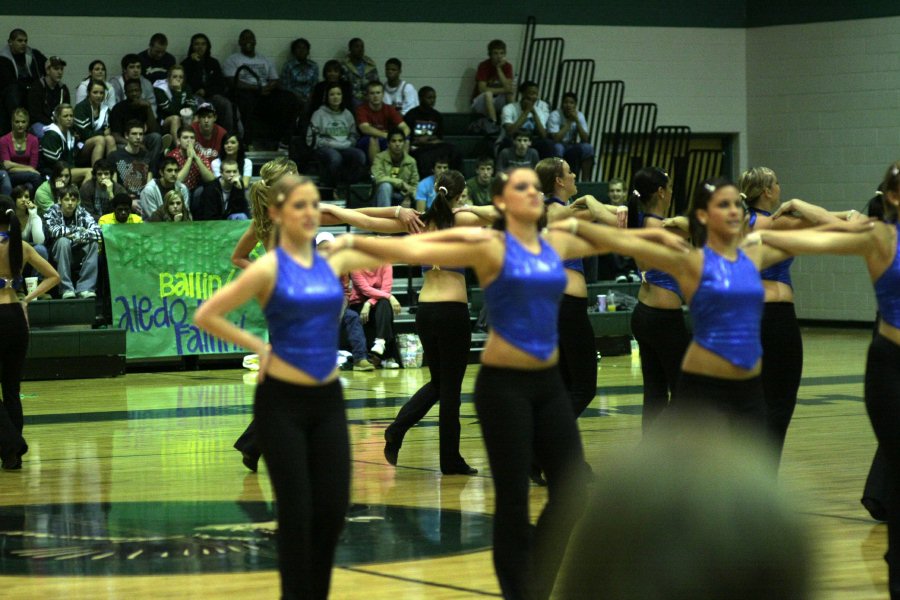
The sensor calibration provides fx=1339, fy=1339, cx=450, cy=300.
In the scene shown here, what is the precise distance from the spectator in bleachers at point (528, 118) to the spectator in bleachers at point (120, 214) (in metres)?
5.57

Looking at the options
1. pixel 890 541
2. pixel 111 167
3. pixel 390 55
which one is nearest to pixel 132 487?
pixel 890 541

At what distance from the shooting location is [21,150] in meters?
15.4

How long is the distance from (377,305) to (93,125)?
424 centimetres

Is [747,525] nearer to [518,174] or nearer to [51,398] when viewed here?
[518,174]

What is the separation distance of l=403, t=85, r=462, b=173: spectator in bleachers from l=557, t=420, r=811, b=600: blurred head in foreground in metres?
14.9

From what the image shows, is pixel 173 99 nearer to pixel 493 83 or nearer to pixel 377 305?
pixel 377 305

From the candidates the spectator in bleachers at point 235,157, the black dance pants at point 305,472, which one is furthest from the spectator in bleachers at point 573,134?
the black dance pants at point 305,472

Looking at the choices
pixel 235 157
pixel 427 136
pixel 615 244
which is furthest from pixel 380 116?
pixel 615 244

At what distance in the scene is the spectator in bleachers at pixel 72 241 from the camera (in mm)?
14336

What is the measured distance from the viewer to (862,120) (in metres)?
20.0

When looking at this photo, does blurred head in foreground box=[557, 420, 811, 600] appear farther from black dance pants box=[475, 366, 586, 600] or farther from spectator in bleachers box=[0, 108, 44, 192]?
spectator in bleachers box=[0, 108, 44, 192]

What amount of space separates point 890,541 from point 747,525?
2965mm

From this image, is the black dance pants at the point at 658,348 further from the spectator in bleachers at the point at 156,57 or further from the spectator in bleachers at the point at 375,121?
the spectator in bleachers at the point at 156,57

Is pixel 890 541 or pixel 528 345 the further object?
pixel 890 541
